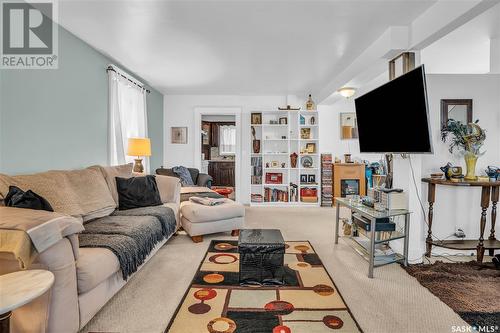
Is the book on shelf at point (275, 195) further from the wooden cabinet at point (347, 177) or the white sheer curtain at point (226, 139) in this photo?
the white sheer curtain at point (226, 139)

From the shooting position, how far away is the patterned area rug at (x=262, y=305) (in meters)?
1.89

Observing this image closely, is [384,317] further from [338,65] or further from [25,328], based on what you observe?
[338,65]

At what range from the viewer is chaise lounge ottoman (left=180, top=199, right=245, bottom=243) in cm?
364

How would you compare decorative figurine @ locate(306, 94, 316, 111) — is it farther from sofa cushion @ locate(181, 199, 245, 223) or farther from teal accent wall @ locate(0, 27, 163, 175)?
teal accent wall @ locate(0, 27, 163, 175)

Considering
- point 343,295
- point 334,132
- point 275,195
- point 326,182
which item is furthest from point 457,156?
point 275,195

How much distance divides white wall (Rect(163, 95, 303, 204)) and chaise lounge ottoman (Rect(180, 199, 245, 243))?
272 centimetres

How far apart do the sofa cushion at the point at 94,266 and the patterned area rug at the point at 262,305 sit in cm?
53

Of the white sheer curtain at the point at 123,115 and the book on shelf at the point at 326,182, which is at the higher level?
the white sheer curtain at the point at 123,115

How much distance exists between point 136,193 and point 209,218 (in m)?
0.91

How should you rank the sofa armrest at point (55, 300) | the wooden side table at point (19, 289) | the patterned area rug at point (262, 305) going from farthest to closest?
1. the patterned area rug at point (262, 305)
2. the sofa armrest at point (55, 300)
3. the wooden side table at point (19, 289)

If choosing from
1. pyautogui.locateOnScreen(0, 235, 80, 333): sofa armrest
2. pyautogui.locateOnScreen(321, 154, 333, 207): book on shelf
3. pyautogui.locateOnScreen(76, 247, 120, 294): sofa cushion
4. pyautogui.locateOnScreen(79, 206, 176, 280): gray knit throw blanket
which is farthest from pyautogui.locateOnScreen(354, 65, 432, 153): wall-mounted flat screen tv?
pyautogui.locateOnScreen(321, 154, 333, 207): book on shelf

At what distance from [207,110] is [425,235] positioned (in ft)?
15.8

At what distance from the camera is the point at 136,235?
2.49 m

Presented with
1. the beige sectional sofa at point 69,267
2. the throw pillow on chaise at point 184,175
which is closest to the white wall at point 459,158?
the beige sectional sofa at point 69,267
